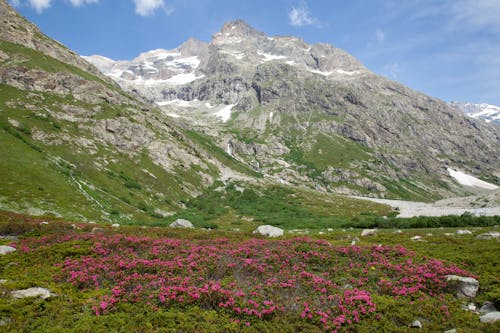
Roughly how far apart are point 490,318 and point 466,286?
3594 mm

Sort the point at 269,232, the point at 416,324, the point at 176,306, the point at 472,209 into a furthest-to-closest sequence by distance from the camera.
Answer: the point at 472,209, the point at 269,232, the point at 176,306, the point at 416,324

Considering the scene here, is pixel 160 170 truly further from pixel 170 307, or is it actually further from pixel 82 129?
pixel 170 307

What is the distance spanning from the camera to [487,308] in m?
15.4

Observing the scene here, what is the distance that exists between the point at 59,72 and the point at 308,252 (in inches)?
5781

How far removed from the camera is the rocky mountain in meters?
56.6

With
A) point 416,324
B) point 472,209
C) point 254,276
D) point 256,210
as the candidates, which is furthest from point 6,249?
point 472,209

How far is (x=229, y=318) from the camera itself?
14.2 metres

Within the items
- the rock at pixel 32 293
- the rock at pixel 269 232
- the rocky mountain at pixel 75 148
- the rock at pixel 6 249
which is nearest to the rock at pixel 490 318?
the rock at pixel 32 293

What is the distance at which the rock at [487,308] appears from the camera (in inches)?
596

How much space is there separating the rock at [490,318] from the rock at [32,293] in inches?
909

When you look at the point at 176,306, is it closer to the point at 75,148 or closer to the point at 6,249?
the point at 6,249

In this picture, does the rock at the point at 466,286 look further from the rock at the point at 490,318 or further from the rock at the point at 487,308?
the rock at the point at 490,318

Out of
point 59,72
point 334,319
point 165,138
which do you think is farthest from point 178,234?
point 59,72

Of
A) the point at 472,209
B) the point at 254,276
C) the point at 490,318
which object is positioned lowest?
the point at 254,276
